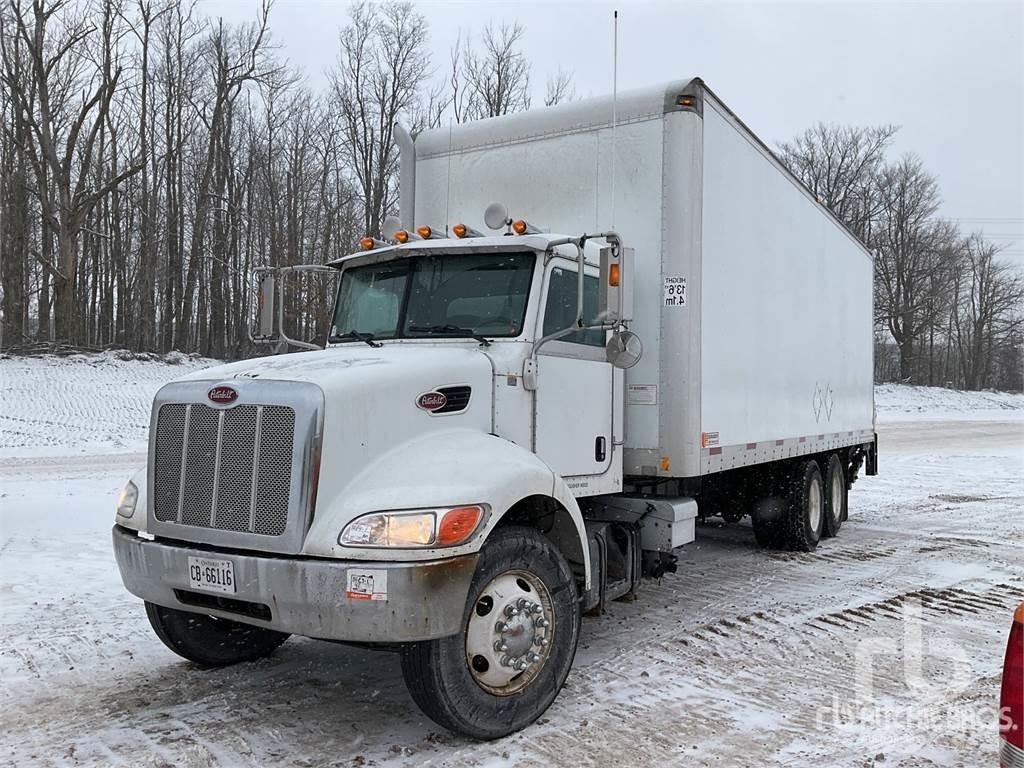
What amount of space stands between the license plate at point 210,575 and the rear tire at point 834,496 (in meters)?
7.78

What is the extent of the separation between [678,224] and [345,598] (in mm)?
3615

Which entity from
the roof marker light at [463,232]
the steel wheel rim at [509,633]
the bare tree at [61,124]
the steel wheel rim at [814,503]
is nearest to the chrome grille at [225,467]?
the steel wheel rim at [509,633]

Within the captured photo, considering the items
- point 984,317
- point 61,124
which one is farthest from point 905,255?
point 61,124

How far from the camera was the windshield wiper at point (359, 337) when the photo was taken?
512 centimetres

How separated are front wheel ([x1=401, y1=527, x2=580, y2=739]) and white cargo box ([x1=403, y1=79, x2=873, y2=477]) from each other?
1800 mm

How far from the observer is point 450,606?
3770 mm

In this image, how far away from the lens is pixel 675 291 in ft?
19.3

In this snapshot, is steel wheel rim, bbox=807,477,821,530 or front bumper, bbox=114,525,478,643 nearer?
front bumper, bbox=114,525,478,643

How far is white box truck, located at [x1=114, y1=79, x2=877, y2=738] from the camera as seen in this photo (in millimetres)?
3797

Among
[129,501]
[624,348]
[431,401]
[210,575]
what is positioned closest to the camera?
[210,575]

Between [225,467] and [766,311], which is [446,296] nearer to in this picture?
[225,467]

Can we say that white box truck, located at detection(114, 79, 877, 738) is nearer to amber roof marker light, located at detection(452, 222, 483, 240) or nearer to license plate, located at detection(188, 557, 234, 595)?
license plate, located at detection(188, 557, 234, 595)

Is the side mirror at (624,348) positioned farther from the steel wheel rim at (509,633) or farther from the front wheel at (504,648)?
the steel wheel rim at (509,633)

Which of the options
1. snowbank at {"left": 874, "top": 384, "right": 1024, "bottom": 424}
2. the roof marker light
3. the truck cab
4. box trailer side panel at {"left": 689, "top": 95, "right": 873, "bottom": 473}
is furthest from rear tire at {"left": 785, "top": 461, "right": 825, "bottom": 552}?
snowbank at {"left": 874, "top": 384, "right": 1024, "bottom": 424}
